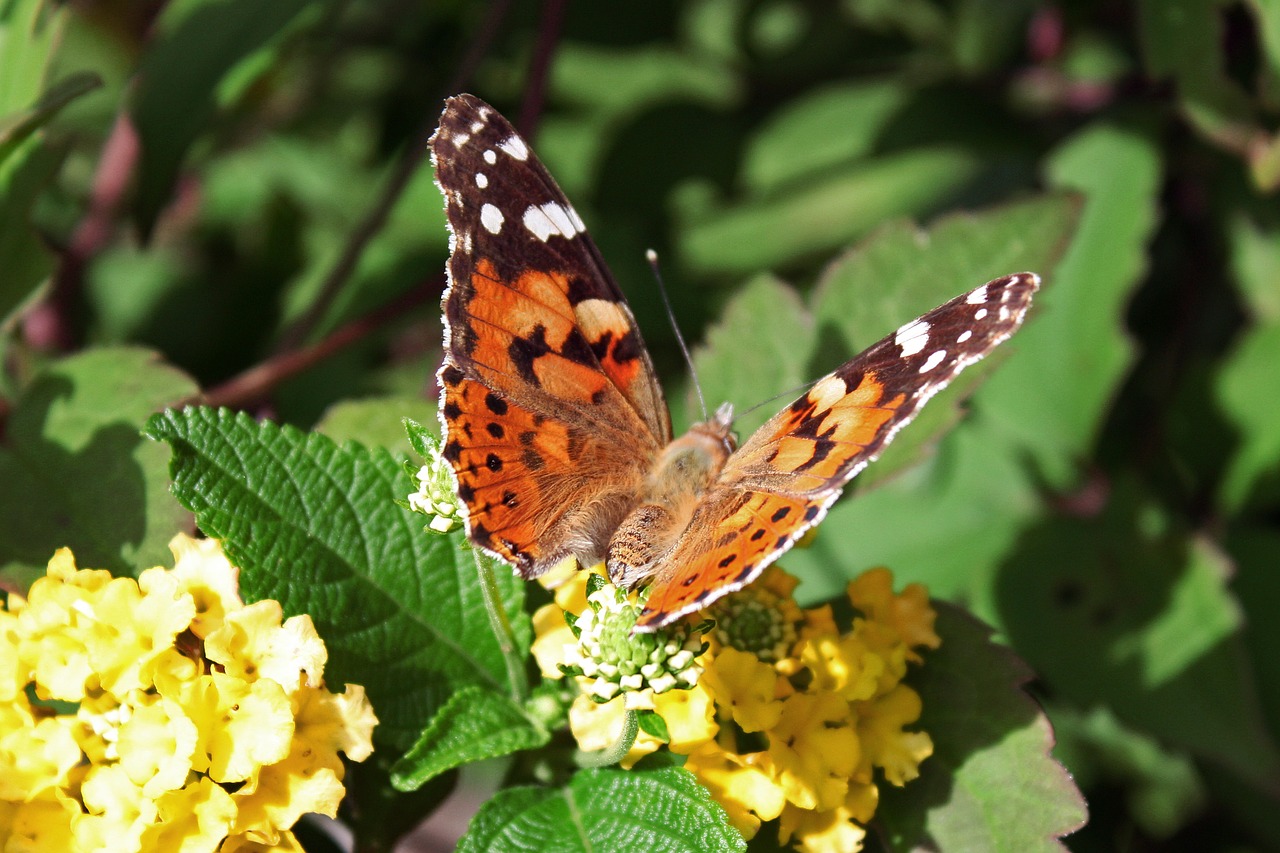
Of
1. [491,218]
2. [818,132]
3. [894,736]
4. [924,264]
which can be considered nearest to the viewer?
[894,736]

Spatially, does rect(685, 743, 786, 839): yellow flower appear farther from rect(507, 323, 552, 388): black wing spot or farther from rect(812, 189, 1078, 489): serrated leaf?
rect(812, 189, 1078, 489): serrated leaf

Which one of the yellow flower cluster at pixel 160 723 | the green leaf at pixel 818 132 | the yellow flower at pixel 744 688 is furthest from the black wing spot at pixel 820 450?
the green leaf at pixel 818 132

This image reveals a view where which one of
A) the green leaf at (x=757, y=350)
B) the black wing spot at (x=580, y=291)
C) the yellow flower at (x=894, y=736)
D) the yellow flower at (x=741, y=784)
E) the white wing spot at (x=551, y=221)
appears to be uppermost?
the white wing spot at (x=551, y=221)

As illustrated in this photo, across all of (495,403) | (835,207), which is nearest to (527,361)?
(495,403)

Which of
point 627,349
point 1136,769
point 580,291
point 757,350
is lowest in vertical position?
point 1136,769

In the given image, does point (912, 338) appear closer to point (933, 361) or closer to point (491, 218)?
point (933, 361)

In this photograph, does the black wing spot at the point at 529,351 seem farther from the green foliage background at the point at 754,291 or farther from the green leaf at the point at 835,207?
the green leaf at the point at 835,207

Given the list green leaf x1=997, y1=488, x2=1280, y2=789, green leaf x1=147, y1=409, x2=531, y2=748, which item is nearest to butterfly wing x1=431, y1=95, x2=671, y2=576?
green leaf x1=147, y1=409, x2=531, y2=748
